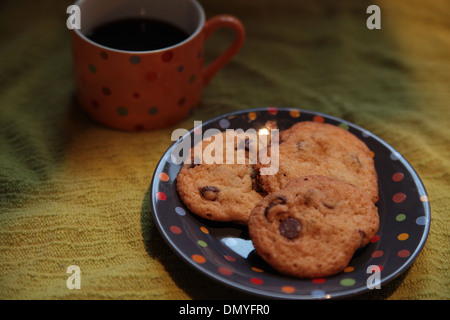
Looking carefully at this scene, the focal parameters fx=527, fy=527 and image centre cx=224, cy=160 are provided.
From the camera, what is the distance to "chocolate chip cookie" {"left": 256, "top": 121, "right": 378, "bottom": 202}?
0.95m

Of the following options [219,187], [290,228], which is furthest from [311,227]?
[219,187]

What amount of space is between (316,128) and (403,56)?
1.84 ft

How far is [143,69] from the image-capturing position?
1.09 meters

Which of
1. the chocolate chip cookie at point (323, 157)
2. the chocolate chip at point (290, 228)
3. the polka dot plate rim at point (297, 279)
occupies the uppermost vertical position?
the chocolate chip cookie at point (323, 157)

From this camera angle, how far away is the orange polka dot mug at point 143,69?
1086 millimetres

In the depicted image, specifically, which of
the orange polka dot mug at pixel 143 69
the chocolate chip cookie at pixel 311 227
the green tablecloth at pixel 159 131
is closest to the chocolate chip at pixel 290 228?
the chocolate chip cookie at pixel 311 227

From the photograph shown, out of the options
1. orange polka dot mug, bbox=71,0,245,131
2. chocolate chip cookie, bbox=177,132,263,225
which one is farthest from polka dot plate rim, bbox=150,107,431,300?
orange polka dot mug, bbox=71,0,245,131

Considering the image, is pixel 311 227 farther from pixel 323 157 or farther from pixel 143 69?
pixel 143 69

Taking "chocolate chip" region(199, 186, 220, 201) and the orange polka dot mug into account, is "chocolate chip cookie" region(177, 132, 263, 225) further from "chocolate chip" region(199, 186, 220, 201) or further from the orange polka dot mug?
the orange polka dot mug

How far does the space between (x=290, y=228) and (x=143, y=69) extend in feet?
1.55

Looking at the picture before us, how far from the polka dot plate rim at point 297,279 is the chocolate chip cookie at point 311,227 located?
0.08 feet

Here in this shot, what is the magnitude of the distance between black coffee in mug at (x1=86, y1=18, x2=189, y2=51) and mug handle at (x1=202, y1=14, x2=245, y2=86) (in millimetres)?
58

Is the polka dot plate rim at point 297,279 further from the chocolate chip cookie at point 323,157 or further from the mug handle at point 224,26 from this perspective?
the mug handle at point 224,26

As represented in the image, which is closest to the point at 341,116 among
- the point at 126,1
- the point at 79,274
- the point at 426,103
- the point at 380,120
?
the point at 380,120
